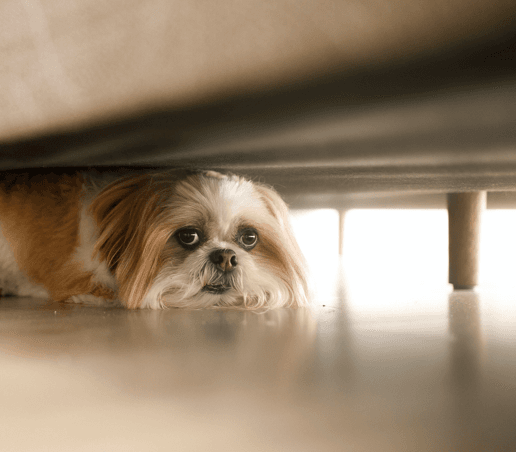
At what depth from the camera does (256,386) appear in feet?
1.48

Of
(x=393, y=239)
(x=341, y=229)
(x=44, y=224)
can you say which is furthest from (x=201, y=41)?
(x=393, y=239)

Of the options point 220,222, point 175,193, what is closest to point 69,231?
point 175,193

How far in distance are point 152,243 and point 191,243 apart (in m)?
0.11

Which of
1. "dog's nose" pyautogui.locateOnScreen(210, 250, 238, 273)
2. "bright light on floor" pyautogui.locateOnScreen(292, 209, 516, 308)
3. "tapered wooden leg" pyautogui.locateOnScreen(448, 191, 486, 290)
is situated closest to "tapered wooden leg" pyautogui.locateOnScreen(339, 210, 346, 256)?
"bright light on floor" pyautogui.locateOnScreen(292, 209, 516, 308)

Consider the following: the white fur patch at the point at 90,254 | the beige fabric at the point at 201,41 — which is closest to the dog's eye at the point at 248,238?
the white fur patch at the point at 90,254

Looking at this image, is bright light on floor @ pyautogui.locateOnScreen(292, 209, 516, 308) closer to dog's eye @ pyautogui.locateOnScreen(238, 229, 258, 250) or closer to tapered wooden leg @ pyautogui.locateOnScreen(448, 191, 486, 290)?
tapered wooden leg @ pyautogui.locateOnScreen(448, 191, 486, 290)

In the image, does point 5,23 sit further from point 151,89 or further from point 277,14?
point 277,14

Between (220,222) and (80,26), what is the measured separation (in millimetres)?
659

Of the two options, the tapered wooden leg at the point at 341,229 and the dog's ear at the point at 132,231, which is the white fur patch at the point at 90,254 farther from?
the tapered wooden leg at the point at 341,229

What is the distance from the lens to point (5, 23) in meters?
0.61

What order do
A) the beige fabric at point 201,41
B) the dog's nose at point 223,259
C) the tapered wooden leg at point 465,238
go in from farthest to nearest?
the tapered wooden leg at point 465,238 < the dog's nose at point 223,259 < the beige fabric at point 201,41

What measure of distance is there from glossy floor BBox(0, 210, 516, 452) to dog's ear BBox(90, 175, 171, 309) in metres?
0.30

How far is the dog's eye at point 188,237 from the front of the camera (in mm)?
1191

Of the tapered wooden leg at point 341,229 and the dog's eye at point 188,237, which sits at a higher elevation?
the tapered wooden leg at point 341,229
